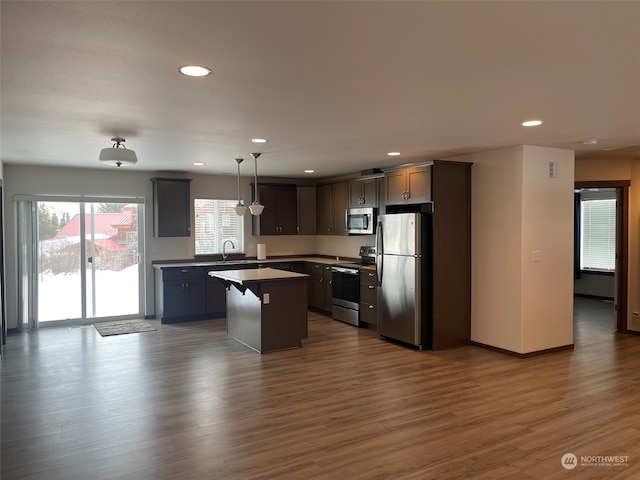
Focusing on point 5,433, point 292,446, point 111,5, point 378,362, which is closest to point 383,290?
point 378,362

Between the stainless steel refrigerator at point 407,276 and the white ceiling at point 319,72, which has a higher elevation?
the white ceiling at point 319,72

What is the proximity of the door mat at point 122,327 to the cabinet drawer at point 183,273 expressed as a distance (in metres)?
0.81

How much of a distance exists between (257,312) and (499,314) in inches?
116

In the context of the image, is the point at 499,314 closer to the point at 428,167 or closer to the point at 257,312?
the point at 428,167

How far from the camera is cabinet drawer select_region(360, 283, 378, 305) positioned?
6881 millimetres

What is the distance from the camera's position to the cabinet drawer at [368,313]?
689 centimetres

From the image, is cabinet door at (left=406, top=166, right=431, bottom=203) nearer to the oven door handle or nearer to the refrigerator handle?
the refrigerator handle

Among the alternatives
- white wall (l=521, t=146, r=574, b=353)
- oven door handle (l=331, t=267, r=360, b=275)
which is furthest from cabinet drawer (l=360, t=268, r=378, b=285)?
white wall (l=521, t=146, r=574, b=353)

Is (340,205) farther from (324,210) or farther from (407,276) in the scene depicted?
(407,276)

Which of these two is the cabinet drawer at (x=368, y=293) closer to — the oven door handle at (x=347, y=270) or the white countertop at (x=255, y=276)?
the oven door handle at (x=347, y=270)

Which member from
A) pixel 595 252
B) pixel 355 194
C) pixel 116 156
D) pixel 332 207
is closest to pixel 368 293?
pixel 355 194

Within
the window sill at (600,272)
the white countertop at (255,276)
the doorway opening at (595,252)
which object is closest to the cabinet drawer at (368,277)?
the white countertop at (255,276)

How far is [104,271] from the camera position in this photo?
768 cm

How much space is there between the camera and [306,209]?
9039 millimetres
